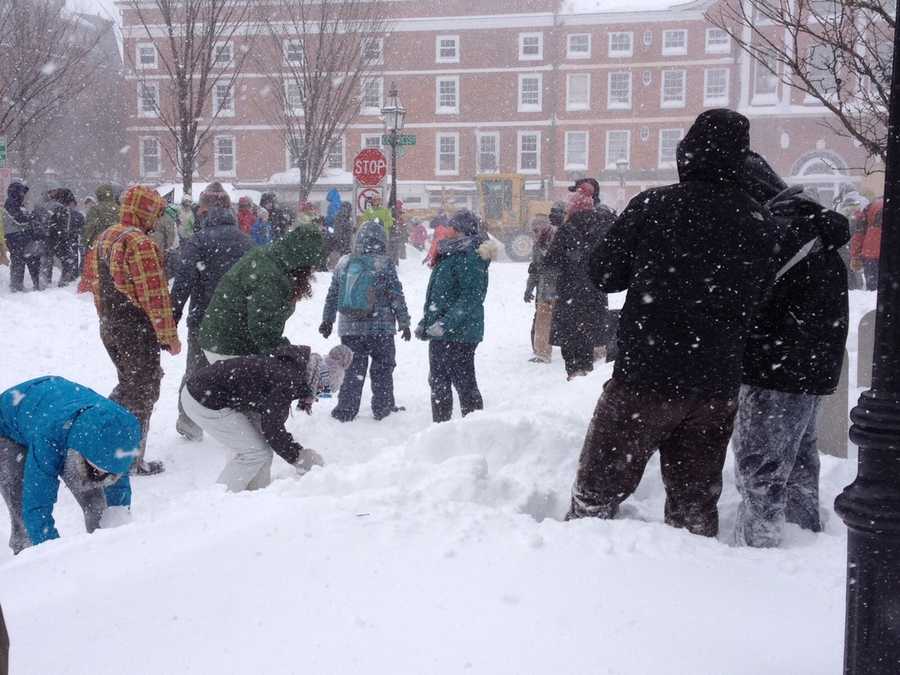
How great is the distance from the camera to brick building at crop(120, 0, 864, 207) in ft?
142

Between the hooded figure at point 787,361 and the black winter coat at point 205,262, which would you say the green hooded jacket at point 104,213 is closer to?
the black winter coat at point 205,262

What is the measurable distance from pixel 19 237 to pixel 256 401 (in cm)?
962

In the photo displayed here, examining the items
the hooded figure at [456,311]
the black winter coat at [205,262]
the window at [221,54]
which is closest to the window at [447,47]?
the window at [221,54]

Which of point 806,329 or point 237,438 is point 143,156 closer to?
point 237,438

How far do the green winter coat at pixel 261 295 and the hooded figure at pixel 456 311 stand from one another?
1710 millimetres

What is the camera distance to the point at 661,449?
11.9 ft

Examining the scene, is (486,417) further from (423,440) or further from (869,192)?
(869,192)

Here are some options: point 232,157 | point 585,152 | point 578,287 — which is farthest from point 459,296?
point 232,157

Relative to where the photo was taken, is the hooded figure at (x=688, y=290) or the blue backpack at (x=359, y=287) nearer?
the hooded figure at (x=688, y=290)

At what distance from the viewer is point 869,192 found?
19.7m

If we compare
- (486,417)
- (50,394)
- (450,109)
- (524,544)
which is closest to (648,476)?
(486,417)

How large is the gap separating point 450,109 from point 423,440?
4188cm

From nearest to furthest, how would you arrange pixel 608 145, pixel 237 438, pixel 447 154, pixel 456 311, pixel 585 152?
pixel 237 438
pixel 456 311
pixel 608 145
pixel 585 152
pixel 447 154

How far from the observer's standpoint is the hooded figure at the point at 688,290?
127 inches
